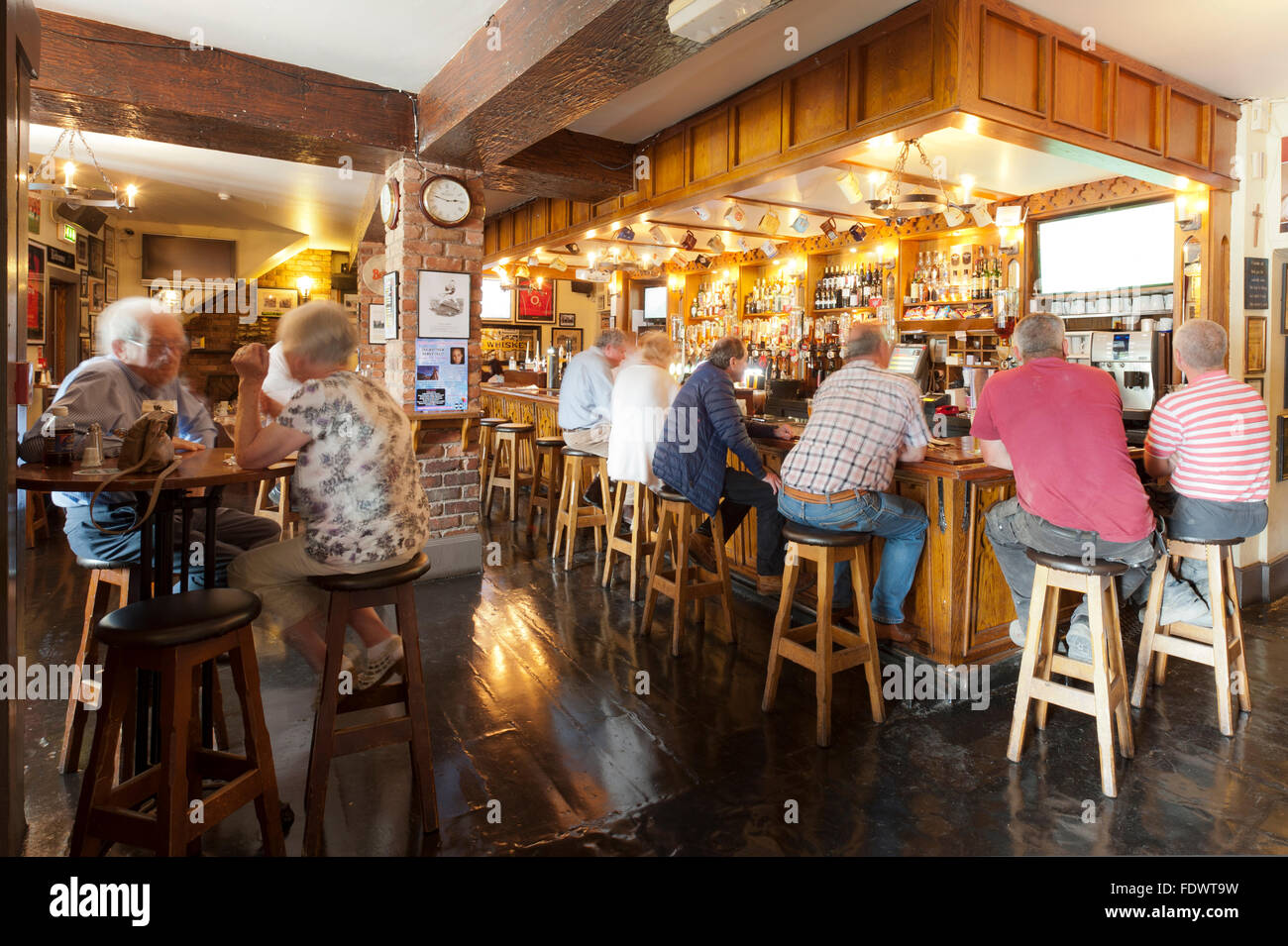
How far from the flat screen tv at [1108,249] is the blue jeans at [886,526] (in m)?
4.09

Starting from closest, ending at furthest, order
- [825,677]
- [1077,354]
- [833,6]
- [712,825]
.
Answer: [712,825], [825,677], [833,6], [1077,354]

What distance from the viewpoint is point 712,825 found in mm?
2354

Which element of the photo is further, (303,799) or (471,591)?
(471,591)

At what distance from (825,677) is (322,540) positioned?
1.82 m

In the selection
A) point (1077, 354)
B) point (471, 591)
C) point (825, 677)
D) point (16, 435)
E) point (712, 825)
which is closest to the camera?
point (16, 435)

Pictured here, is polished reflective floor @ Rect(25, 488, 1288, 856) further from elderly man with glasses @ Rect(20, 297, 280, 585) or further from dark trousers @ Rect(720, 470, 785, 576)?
elderly man with glasses @ Rect(20, 297, 280, 585)

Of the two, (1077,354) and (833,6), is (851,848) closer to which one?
(833,6)

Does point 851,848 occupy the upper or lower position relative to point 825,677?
lower

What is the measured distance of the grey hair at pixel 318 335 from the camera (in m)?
2.42

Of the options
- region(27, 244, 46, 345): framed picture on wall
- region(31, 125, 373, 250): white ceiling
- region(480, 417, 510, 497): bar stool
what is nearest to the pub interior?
region(31, 125, 373, 250): white ceiling

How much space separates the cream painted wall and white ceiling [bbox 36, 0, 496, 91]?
440 centimetres
